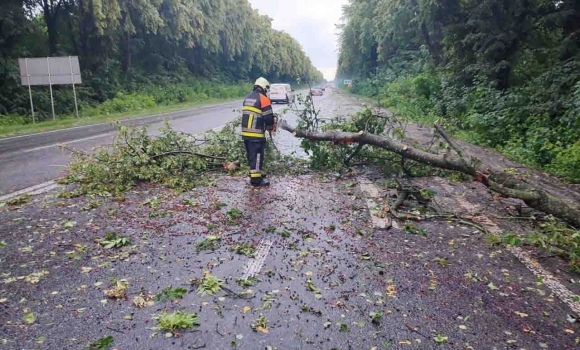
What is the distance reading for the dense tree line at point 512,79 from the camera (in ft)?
27.5

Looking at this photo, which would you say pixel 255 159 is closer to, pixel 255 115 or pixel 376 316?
pixel 255 115

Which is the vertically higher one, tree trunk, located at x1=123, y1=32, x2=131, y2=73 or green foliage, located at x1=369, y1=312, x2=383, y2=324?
tree trunk, located at x1=123, y1=32, x2=131, y2=73

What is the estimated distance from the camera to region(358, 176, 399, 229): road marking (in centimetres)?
488

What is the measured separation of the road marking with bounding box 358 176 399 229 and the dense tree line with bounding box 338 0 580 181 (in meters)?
3.52

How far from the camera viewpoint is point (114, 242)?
4113mm

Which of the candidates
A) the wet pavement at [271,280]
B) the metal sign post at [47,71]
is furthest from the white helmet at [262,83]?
the metal sign post at [47,71]

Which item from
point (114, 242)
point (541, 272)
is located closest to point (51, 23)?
point (114, 242)

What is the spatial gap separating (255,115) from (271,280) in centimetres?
371

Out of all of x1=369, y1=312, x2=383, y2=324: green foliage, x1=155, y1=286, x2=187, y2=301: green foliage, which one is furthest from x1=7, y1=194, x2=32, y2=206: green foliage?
x1=369, y1=312, x2=383, y2=324: green foliage

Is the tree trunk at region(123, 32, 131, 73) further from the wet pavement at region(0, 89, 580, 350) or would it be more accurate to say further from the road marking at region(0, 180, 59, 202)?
the wet pavement at region(0, 89, 580, 350)

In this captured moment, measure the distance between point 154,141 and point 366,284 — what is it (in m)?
5.24

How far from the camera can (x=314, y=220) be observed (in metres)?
5.02

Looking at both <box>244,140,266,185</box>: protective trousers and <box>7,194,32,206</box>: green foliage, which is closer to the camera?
<box>7,194,32,206</box>: green foliage

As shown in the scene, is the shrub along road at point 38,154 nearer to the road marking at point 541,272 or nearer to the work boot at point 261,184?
the work boot at point 261,184
